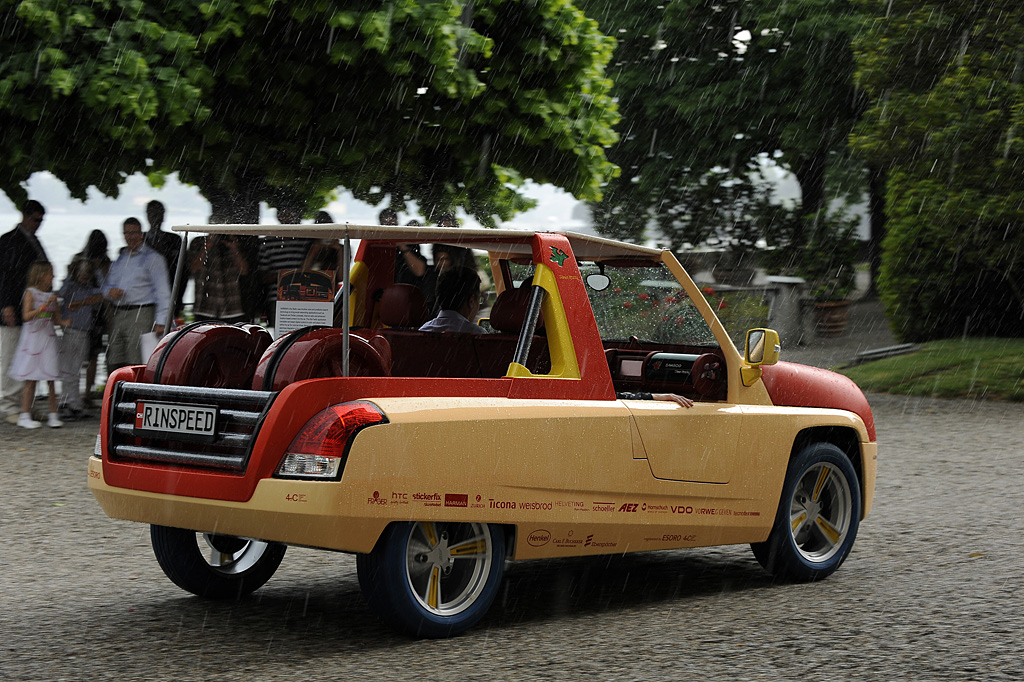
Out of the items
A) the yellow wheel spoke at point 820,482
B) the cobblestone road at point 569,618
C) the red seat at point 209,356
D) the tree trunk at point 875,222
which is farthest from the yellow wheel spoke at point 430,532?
the tree trunk at point 875,222

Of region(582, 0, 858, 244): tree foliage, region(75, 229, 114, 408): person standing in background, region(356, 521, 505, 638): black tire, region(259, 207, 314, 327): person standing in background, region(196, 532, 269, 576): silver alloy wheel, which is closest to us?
region(356, 521, 505, 638): black tire

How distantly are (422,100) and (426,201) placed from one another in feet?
5.74

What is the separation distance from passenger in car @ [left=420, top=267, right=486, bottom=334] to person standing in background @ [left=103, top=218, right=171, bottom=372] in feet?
23.1

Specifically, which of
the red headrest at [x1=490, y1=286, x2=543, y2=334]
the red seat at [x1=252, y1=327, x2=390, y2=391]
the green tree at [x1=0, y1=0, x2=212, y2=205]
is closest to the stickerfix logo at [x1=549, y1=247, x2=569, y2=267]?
Answer: the red headrest at [x1=490, y1=286, x2=543, y2=334]

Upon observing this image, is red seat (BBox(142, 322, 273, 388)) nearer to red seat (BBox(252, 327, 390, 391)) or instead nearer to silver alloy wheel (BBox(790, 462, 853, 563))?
red seat (BBox(252, 327, 390, 391))

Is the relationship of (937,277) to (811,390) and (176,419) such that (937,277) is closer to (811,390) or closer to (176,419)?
(811,390)

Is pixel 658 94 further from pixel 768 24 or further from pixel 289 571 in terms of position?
pixel 289 571

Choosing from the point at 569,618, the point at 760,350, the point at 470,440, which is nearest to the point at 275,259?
the point at 760,350

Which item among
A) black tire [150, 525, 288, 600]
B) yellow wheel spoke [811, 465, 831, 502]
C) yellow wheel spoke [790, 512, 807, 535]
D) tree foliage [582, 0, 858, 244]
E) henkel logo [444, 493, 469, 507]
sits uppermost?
tree foliage [582, 0, 858, 244]

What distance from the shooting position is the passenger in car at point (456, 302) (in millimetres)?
7020

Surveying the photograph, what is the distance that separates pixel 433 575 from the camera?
5.76 m

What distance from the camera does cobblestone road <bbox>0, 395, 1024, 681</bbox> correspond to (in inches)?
210

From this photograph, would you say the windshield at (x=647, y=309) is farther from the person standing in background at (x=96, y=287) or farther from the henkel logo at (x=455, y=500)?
the person standing in background at (x=96, y=287)

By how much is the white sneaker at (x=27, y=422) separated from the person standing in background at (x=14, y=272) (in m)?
0.54
